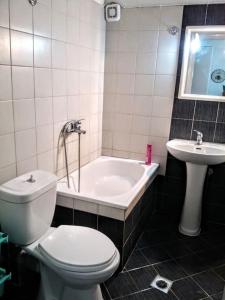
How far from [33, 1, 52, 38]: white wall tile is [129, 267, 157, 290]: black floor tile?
1894mm

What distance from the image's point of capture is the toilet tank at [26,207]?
1464 mm

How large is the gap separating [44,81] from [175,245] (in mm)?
1820

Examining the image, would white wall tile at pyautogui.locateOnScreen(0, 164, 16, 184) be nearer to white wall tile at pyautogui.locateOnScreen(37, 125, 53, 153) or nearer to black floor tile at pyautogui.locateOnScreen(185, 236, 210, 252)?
white wall tile at pyautogui.locateOnScreen(37, 125, 53, 153)

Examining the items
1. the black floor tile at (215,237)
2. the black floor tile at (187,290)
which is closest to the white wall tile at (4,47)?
the black floor tile at (187,290)

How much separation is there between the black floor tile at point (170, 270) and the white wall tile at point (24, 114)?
1.49m

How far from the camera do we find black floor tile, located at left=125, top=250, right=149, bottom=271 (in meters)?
2.08

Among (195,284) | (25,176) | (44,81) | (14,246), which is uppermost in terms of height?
(44,81)

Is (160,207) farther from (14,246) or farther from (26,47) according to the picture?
(26,47)

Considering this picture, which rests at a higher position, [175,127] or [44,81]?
[44,81]

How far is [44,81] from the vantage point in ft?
6.13

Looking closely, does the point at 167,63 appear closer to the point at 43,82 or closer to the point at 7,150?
the point at 43,82

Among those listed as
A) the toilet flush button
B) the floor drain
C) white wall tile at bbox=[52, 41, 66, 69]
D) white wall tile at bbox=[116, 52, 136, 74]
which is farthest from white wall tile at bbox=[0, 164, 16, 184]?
white wall tile at bbox=[116, 52, 136, 74]

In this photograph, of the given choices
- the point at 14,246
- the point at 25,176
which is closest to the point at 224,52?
the point at 25,176

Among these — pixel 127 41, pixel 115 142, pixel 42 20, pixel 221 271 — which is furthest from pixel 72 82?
pixel 221 271
